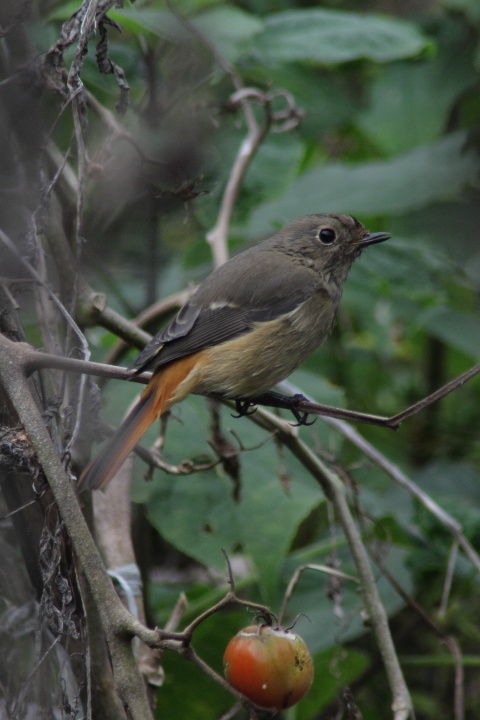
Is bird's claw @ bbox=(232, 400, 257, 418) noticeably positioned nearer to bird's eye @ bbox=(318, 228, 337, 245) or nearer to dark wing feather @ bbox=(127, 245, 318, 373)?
dark wing feather @ bbox=(127, 245, 318, 373)

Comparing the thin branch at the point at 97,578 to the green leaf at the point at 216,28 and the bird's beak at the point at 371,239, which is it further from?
the green leaf at the point at 216,28

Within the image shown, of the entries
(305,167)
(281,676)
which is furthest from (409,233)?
(281,676)

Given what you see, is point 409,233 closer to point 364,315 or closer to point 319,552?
point 364,315

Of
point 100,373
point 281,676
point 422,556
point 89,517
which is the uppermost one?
point 100,373

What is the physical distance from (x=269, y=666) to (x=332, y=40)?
267cm

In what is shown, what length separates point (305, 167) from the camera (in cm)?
491

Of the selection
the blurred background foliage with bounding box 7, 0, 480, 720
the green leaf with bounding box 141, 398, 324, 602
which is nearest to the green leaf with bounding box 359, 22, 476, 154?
the blurred background foliage with bounding box 7, 0, 480, 720

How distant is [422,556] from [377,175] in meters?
1.84

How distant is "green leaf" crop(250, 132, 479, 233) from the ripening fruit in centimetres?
243

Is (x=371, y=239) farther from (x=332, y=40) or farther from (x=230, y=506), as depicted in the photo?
(x=230, y=506)

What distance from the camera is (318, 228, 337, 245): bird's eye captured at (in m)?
3.39

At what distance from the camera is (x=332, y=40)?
3.57 m

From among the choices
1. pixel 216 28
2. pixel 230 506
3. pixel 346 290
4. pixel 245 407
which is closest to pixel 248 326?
pixel 245 407

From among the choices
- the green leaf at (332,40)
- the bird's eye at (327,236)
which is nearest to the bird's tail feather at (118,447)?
the bird's eye at (327,236)
